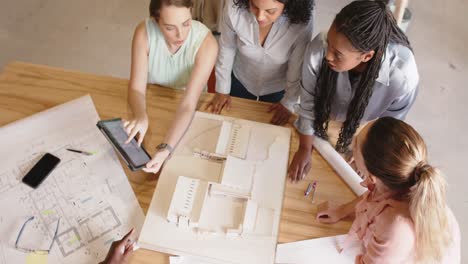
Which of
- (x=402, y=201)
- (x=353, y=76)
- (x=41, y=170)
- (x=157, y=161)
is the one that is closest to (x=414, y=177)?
(x=402, y=201)

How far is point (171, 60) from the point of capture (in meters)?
1.26

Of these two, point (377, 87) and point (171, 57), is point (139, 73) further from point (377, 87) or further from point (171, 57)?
point (377, 87)

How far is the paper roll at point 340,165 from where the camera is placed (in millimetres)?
1057

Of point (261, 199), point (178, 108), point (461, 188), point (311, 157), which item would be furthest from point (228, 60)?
point (461, 188)

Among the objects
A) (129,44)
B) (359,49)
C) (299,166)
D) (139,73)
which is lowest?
(129,44)

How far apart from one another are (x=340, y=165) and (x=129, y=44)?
66.4 inches

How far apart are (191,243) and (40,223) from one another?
0.37m

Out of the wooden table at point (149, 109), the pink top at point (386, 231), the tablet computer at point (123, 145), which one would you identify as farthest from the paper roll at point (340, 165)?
the tablet computer at point (123, 145)

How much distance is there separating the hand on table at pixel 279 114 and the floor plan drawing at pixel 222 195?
97 millimetres

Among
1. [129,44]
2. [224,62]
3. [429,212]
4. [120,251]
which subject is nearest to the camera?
[429,212]

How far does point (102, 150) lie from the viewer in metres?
1.10

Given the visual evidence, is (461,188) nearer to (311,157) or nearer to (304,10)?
→ (311,157)

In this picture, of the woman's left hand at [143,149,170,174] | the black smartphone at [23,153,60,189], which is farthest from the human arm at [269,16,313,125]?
the black smartphone at [23,153,60,189]

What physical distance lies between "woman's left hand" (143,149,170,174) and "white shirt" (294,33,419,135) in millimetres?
392
